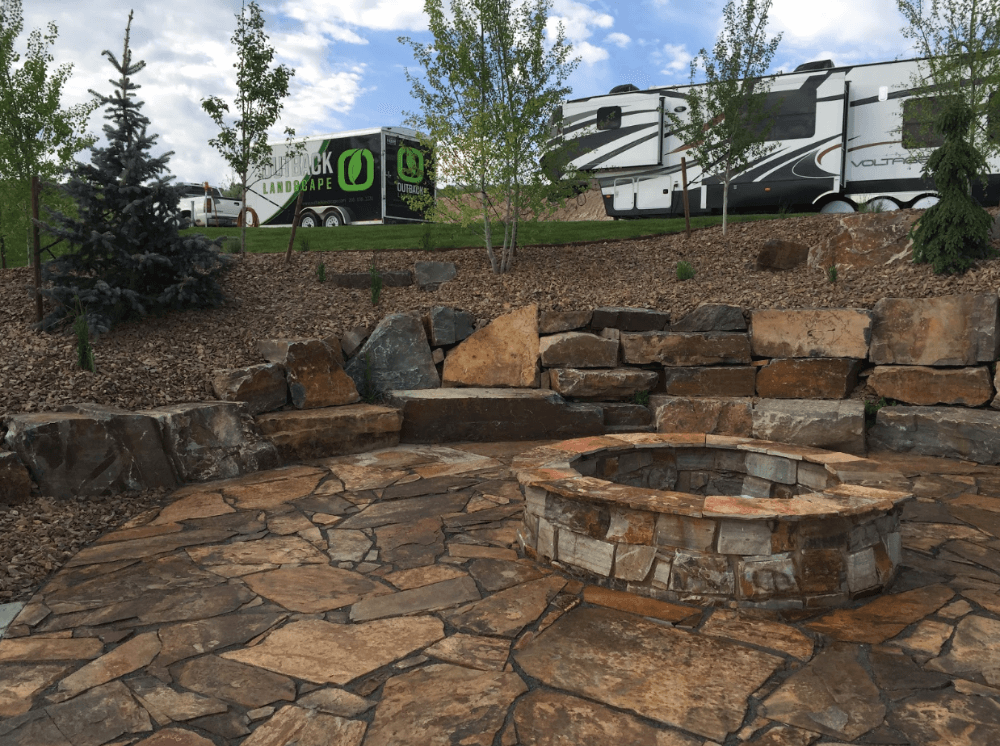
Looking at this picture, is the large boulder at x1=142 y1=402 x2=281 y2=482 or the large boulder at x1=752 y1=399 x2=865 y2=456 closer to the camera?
the large boulder at x1=142 y1=402 x2=281 y2=482

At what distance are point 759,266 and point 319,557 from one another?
716 centimetres

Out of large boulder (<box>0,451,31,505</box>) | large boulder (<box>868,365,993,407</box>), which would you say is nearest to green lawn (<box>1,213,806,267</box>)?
large boulder (<box>868,365,993,407</box>)

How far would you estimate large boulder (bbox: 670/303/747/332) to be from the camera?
7.28 m

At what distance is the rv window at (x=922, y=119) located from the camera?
9.34 m

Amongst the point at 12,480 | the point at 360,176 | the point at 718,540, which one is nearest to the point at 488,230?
the point at 12,480

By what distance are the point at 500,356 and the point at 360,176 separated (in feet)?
34.5

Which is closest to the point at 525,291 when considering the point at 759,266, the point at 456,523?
the point at 759,266

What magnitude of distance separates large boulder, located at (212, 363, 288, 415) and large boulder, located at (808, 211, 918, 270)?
21.2ft

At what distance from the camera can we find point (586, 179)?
31.2 ft

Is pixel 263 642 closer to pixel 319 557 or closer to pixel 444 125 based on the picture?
pixel 319 557

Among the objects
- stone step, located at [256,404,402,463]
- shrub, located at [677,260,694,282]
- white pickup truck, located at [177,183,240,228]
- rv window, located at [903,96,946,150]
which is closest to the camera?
stone step, located at [256,404,402,463]

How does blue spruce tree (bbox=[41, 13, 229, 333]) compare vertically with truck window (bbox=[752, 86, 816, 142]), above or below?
below

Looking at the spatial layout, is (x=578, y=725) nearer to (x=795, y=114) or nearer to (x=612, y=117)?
(x=795, y=114)

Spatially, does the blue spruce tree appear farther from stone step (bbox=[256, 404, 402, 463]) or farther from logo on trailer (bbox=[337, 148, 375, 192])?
logo on trailer (bbox=[337, 148, 375, 192])
